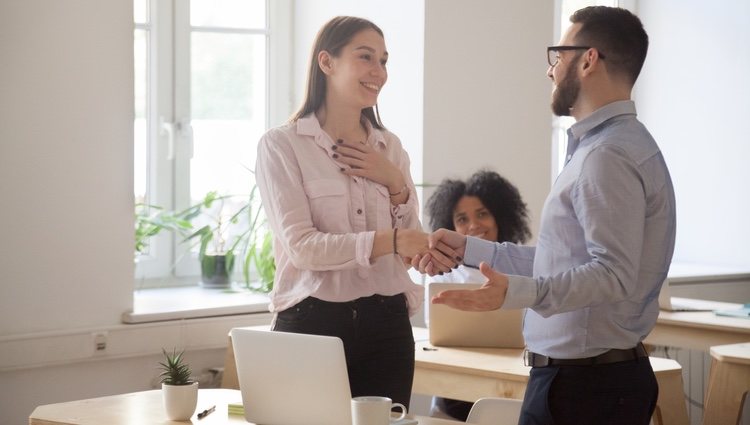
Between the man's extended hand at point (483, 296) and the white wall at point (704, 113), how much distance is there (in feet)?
13.1

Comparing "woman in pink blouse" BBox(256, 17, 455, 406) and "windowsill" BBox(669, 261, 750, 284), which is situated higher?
"woman in pink blouse" BBox(256, 17, 455, 406)

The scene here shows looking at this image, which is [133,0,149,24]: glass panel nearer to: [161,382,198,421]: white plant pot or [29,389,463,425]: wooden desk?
[29,389,463,425]: wooden desk

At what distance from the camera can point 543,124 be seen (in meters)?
4.57

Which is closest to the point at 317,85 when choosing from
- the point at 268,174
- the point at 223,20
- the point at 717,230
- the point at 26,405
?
the point at 268,174

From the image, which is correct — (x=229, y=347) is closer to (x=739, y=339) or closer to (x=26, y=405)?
(x=26, y=405)

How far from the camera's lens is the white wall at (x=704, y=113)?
18.2ft

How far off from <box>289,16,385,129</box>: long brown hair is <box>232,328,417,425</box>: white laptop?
78cm

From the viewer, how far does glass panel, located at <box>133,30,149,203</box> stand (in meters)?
4.37

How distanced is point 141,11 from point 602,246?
297 cm

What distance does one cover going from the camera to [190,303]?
3996mm

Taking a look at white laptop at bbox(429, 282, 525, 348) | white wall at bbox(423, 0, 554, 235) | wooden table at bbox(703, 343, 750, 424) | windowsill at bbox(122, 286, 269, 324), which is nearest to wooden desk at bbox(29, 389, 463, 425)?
white laptop at bbox(429, 282, 525, 348)

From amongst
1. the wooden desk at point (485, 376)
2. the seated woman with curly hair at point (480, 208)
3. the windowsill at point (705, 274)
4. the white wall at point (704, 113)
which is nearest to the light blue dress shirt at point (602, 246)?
the wooden desk at point (485, 376)

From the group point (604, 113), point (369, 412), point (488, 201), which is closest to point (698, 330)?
point (488, 201)

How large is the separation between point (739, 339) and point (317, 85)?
213cm
